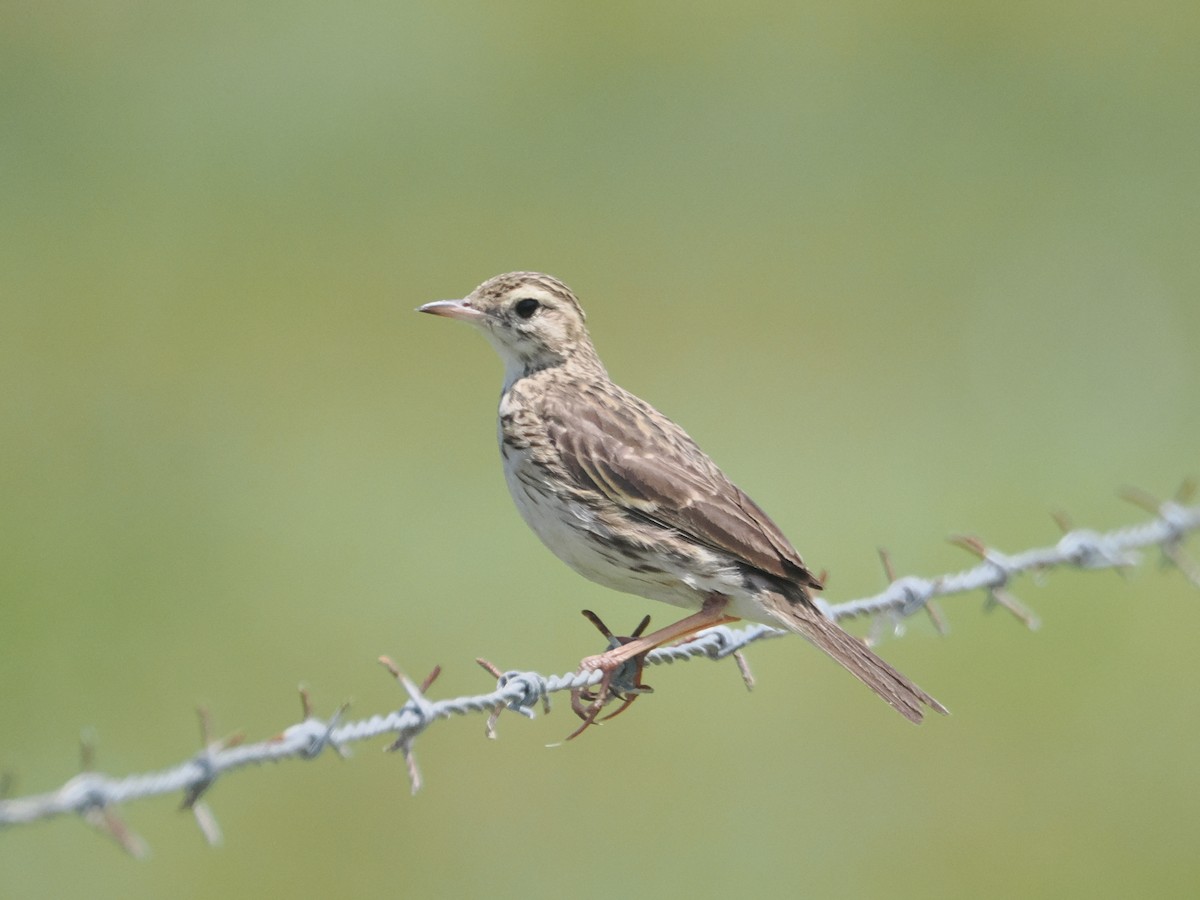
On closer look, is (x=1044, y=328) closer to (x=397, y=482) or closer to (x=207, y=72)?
(x=397, y=482)

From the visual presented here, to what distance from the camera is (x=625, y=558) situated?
6.98 meters

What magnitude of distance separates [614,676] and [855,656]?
852 millimetres

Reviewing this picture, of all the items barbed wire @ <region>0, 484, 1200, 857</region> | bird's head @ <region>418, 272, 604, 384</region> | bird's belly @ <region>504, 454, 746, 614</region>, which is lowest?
barbed wire @ <region>0, 484, 1200, 857</region>

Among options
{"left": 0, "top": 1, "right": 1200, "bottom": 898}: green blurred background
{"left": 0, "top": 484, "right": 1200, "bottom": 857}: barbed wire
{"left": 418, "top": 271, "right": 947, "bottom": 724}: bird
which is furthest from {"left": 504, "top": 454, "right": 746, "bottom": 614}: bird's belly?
{"left": 0, "top": 1, "right": 1200, "bottom": 898}: green blurred background

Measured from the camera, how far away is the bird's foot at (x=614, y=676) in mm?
6566

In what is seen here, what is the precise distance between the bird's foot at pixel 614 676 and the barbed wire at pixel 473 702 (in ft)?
0.09

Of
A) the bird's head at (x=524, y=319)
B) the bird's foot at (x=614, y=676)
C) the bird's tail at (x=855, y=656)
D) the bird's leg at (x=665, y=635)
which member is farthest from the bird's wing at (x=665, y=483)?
the bird's head at (x=524, y=319)

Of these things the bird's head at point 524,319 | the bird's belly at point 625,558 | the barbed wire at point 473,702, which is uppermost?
the bird's head at point 524,319

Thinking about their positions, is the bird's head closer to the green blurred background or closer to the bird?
the bird

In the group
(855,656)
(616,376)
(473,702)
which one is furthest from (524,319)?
(616,376)

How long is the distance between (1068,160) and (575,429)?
60.3ft

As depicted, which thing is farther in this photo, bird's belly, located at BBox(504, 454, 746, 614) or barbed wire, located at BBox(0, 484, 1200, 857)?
bird's belly, located at BBox(504, 454, 746, 614)

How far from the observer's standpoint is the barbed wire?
445cm

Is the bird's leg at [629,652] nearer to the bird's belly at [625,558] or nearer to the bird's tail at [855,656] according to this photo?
the bird's belly at [625,558]
